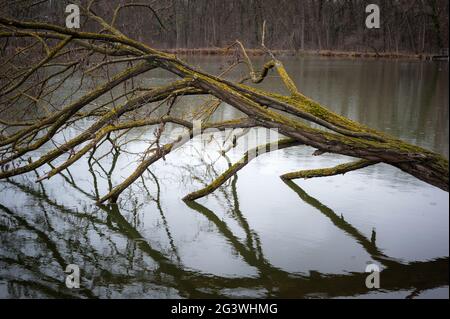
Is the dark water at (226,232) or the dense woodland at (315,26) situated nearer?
the dark water at (226,232)

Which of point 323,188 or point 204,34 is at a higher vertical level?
point 204,34

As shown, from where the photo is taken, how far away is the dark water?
5.22 meters

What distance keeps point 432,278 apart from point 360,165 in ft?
7.49

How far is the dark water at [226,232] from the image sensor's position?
5.22 metres

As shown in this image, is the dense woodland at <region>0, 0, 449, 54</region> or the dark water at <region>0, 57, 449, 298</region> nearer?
the dark water at <region>0, 57, 449, 298</region>

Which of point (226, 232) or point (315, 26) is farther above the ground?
point (315, 26)

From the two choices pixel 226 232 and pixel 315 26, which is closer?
pixel 226 232

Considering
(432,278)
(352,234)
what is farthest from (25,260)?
(432,278)

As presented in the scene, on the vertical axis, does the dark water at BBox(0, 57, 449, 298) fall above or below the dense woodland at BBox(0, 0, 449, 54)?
below

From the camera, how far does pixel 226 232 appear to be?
6.70m

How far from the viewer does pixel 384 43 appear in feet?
129

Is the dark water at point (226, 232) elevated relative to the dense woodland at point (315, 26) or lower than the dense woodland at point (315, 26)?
lower

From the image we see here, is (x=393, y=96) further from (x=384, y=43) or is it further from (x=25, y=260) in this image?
(x=384, y=43)
